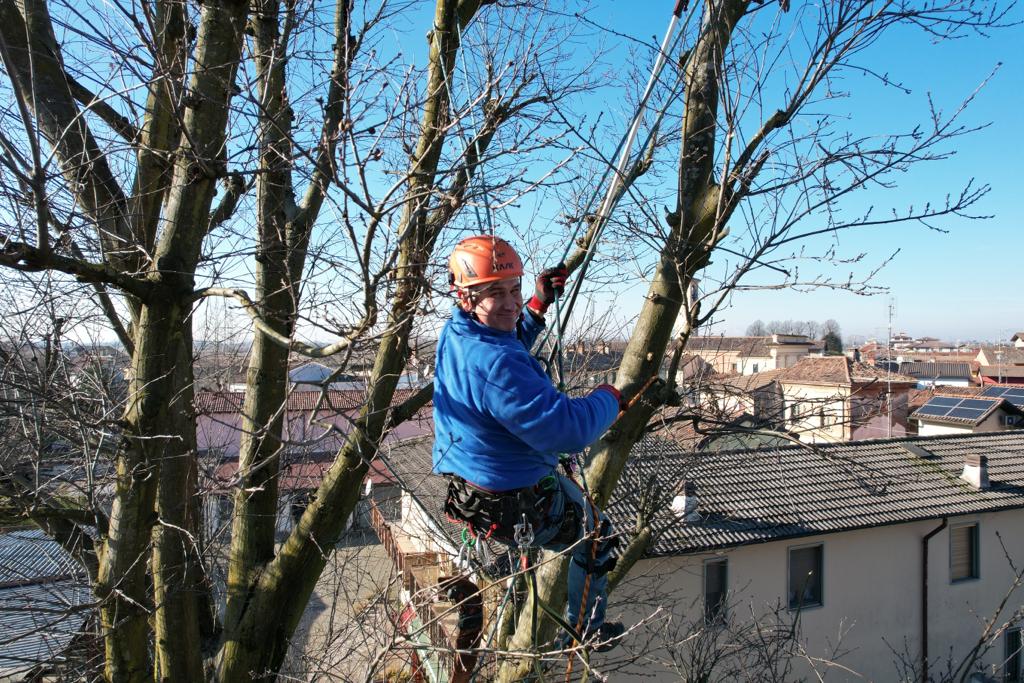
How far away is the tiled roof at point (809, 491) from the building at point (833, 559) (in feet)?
0.11

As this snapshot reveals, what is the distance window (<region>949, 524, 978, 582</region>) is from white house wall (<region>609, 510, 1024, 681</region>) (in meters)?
0.12

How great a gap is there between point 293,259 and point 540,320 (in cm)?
157

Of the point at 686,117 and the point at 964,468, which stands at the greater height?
the point at 686,117

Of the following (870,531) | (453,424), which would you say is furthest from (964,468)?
(453,424)

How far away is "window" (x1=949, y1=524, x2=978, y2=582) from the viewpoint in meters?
13.0

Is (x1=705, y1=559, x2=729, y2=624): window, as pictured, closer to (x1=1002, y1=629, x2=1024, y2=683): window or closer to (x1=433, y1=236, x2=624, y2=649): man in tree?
(x1=1002, y1=629, x2=1024, y2=683): window

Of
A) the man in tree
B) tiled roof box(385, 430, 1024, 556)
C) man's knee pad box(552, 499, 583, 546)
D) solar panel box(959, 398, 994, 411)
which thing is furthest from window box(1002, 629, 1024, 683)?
the man in tree

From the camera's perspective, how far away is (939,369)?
52.6 meters

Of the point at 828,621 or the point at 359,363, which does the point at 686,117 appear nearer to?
the point at 359,363

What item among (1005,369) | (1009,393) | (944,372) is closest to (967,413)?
(1009,393)

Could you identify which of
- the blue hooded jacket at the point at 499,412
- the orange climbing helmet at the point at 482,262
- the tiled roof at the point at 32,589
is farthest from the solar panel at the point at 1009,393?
the tiled roof at the point at 32,589

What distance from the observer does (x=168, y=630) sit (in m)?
4.88

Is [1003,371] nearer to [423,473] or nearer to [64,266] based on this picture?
[423,473]

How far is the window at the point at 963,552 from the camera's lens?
42.8 ft
